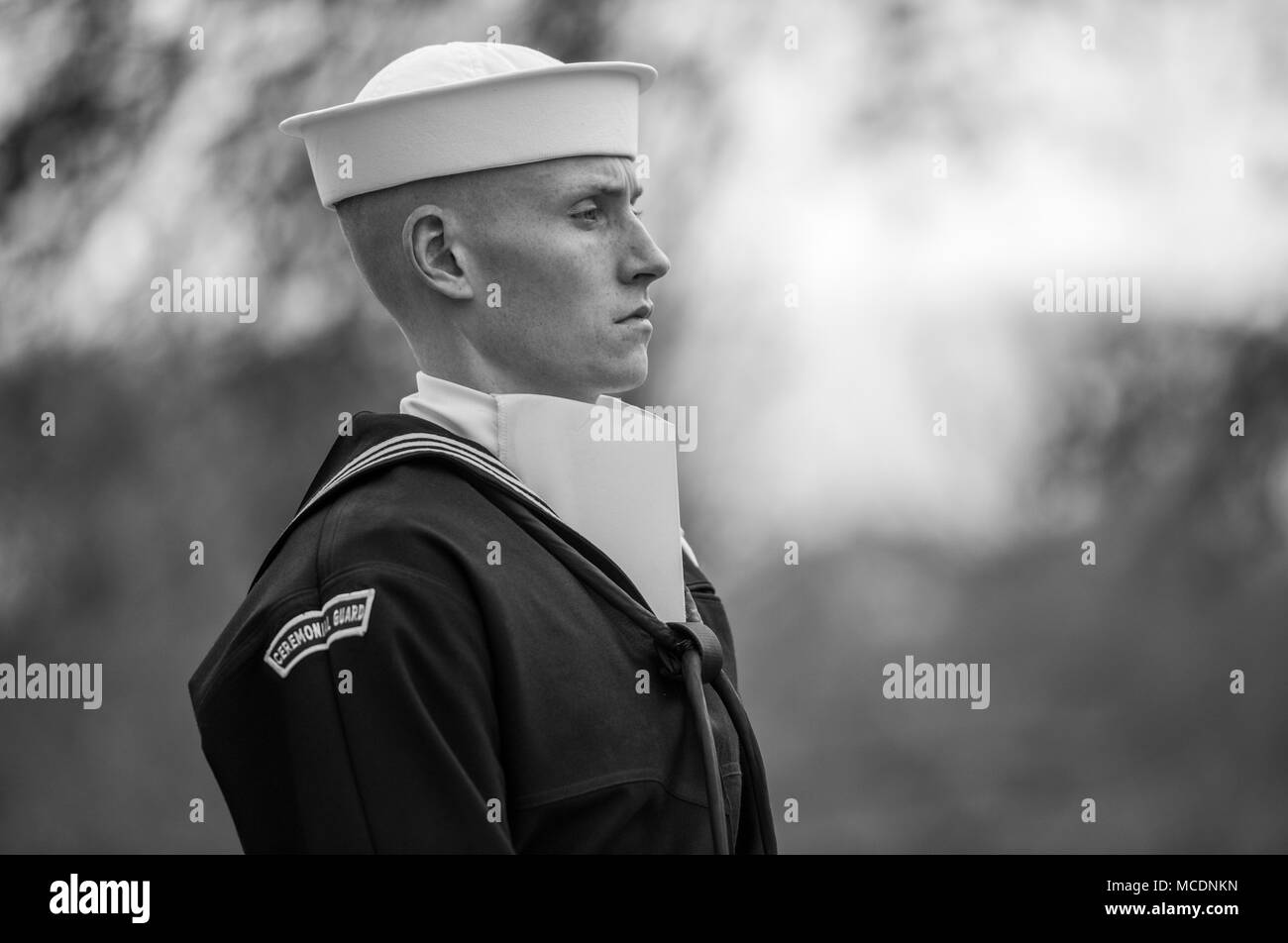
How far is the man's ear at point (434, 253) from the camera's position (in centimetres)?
171

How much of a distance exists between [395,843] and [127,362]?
3.83 m

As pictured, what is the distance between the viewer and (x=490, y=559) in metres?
1.54

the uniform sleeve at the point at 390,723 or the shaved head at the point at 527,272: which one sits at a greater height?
the shaved head at the point at 527,272

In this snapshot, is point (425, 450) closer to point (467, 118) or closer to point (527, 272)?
point (527, 272)

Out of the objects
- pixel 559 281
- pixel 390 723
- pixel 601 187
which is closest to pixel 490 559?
pixel 390 723

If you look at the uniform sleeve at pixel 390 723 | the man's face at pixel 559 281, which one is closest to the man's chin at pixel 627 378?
the man's face at pixel 559 281

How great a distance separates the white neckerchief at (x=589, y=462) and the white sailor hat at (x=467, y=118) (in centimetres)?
27

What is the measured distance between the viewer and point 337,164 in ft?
5.82

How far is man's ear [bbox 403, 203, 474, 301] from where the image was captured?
1.71 m

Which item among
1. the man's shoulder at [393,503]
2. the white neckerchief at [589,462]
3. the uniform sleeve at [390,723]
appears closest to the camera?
the uniform sleeve at [390,723]

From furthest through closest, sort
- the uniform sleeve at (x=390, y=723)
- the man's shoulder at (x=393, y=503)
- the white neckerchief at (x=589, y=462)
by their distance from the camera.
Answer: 1. the white neckerchief at (x=589, y=462)
2. the man's shoulder at (x=393, y=503)
3. the uniform sleeve at (x=390, y=723)

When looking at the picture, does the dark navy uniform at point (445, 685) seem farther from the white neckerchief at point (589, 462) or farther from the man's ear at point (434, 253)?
the man's ear at point (434, 253)
